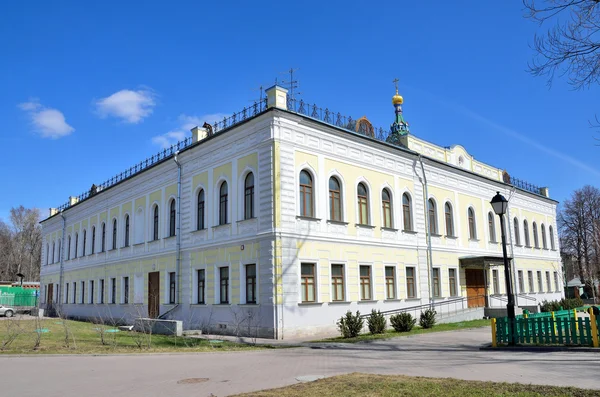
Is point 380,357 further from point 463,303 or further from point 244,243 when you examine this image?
point 463,303

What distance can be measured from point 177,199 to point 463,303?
660 inches

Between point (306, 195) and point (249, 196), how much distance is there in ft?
8.03

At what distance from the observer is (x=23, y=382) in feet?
31.8

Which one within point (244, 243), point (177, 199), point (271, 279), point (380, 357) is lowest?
point (380, 357)

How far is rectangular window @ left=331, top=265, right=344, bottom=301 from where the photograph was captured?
21312mm

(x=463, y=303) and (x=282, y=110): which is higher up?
(x=282, y=110)

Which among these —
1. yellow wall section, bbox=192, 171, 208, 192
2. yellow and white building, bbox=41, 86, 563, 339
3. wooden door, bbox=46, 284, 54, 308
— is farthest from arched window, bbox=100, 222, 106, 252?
yellow wall section, bbox=192, 171, 208, 192

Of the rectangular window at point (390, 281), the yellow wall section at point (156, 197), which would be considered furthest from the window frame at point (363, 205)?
the yellow wall section at point (156, 197)

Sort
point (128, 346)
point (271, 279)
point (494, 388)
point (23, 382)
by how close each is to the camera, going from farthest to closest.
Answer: point (271, 279) < point (128, 346) < point (23, 382) < point (494, 388)

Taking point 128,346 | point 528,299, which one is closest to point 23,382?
point 128,346

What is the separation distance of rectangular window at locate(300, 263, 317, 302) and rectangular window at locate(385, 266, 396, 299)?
5.00 meters

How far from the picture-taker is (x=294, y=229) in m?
20.1

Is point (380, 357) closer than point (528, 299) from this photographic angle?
Yes

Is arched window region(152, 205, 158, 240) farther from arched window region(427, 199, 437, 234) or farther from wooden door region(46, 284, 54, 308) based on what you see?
wooden door region(46, 284, 54, 308)
